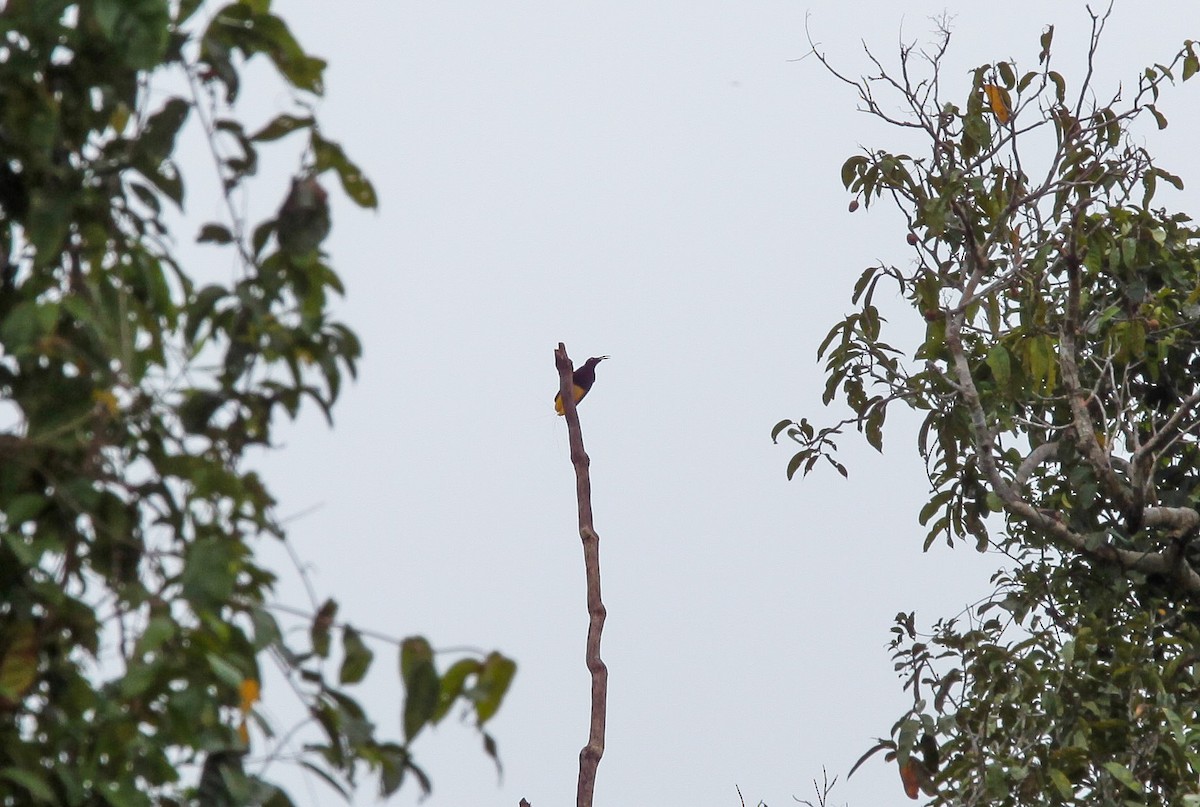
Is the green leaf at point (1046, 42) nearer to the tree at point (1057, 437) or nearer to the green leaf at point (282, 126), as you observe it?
the tree at point (1057, 437)

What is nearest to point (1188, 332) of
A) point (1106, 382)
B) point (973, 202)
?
point (1106, 382)

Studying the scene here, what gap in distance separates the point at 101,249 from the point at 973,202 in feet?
8.60

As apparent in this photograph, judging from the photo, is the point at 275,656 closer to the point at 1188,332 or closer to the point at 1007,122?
the point at 1007,122

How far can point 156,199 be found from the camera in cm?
112

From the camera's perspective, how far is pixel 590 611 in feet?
8.36

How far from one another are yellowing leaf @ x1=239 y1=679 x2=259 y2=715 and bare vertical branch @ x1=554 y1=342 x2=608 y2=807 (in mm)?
1514

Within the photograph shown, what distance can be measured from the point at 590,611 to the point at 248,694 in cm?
158

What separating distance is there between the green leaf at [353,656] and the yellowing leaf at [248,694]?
0.06 metres

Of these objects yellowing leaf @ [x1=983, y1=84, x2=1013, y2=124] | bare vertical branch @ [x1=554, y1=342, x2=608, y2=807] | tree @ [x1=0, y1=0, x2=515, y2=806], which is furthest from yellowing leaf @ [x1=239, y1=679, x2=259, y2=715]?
yellowing leaf @ [x1=983, y1=84, x2=1013, y2=124]

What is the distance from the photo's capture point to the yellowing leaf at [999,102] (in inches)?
123

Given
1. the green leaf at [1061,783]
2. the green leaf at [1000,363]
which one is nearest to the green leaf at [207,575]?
the green leaf at [1061,783]

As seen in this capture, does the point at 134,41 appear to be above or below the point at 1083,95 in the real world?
below

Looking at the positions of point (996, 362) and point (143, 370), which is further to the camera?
point (996, 362)

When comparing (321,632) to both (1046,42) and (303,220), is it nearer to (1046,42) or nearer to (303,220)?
(303,220)
